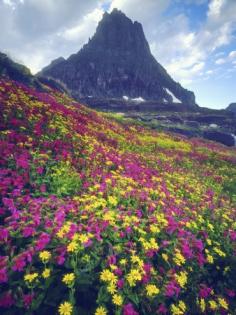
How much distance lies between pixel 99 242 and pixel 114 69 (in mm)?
178276

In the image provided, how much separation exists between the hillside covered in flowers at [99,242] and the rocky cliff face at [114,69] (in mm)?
145074

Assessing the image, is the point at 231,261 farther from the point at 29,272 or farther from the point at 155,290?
the point at 29,272

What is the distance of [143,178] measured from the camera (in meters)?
9.05

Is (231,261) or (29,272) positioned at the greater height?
(29,272)

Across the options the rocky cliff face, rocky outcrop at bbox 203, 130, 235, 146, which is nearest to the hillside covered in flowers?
rocky outcrop at bbox 203, 130, 235, 146

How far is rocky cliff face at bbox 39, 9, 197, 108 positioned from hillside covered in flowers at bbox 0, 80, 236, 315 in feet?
476

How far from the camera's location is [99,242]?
15.0 ft

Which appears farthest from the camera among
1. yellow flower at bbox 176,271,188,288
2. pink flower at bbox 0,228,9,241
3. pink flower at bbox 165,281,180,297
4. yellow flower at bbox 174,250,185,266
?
yellow flower at bbox 174,250,185,266

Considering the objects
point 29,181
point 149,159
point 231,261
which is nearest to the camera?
point 231,261

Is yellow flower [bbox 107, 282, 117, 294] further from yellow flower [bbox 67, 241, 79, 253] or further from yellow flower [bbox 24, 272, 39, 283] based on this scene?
yellow flower [bbox 24, 272, 39, 283]

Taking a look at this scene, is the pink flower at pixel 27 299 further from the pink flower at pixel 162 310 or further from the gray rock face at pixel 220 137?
→ the gray rock face at pixel 220 137

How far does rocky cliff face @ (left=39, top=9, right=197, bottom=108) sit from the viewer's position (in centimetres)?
16425

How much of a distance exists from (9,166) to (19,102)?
19.4ft

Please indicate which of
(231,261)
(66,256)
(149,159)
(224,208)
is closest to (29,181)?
(66,256)
